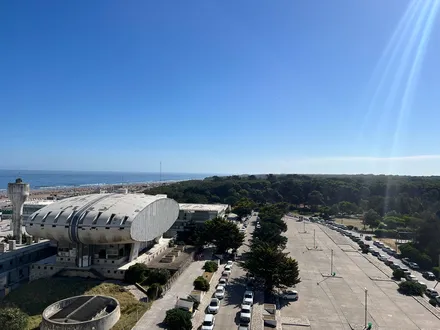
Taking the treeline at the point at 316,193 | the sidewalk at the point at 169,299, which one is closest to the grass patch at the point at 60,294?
the sidewalk at the point at 169,299

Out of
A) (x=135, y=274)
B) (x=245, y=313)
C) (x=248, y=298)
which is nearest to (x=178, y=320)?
(x=245, y=313)

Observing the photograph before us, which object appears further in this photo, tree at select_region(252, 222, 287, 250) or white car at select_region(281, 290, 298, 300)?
tree at select_region(252, 222, 287, 250)

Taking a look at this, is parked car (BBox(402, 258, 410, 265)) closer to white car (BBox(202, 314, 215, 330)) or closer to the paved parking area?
the paved parking area

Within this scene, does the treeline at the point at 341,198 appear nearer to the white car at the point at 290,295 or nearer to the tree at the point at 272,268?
the white car at the point at 290,295

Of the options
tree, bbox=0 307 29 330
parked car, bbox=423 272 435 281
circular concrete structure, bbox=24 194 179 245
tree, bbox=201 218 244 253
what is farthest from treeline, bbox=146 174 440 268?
tree, bbox=0 307 29 330

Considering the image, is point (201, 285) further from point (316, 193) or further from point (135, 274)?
point (316, 193)

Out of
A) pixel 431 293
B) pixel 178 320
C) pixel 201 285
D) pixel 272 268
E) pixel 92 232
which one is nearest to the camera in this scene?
pixel 178 320

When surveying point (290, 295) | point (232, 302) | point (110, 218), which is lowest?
point (232, 302)

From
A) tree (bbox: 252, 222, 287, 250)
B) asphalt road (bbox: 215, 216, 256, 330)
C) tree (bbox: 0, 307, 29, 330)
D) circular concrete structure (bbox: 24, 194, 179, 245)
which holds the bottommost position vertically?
asphalt road (bbox: 215, 216, 256, 330)
